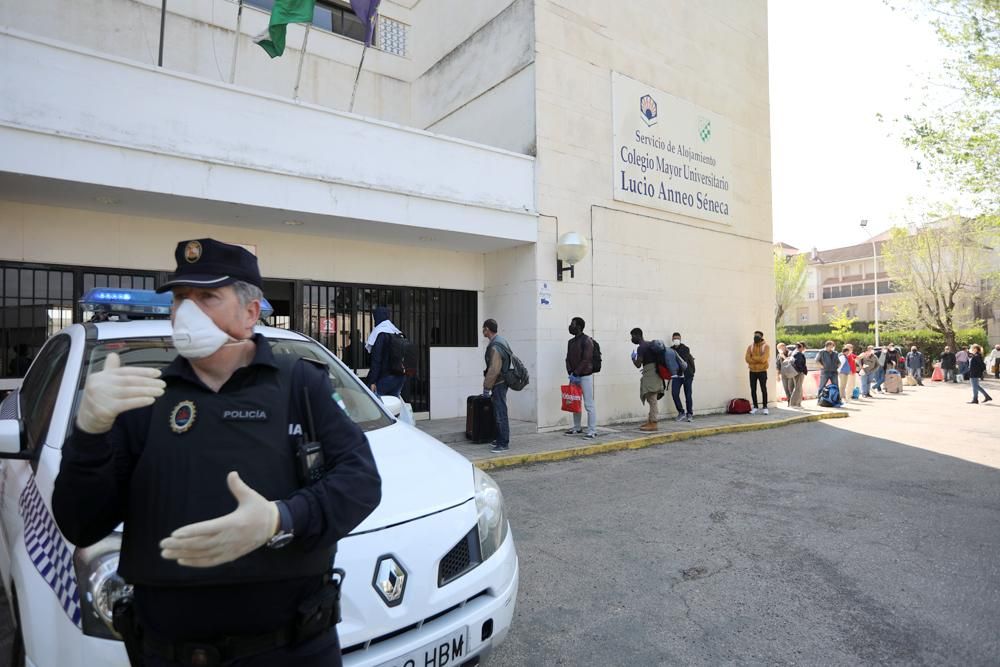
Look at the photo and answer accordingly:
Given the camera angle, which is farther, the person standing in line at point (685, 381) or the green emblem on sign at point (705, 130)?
the green emblem on sign at point (705, 130)

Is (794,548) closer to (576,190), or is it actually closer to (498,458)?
(498,458)

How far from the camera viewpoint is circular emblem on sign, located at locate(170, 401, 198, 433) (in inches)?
54.7

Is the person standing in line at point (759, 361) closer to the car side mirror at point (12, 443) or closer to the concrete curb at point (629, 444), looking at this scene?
the concrete curb at point (629, 444)

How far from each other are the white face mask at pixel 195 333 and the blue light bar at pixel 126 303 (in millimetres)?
2217

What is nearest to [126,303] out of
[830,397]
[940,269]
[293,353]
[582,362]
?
[293,353]

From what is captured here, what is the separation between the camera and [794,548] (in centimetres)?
448

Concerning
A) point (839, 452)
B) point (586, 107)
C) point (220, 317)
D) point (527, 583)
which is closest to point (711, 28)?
point (586, 107)

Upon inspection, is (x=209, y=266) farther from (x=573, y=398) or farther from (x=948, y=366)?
(x=948, y=366)

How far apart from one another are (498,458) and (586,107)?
6.66 m

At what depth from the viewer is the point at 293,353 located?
2.39 metres

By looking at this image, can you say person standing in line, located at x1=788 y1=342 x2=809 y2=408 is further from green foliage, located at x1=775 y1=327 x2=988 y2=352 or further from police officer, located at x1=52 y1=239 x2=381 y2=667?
green foliage, located at x1=775 y1=327 x2=988 y2=352

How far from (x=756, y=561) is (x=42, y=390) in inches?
179

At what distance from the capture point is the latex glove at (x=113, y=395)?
129cm

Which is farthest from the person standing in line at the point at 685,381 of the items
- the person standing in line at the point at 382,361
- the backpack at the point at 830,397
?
the person standing in line at the point at 382,361
